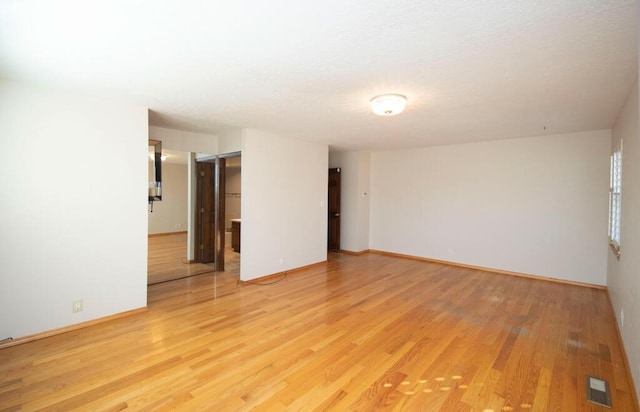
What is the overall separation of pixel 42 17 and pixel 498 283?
5.96 m

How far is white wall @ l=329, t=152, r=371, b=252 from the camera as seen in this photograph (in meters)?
6.95

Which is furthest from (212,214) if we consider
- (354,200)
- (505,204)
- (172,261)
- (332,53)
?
(505,204)

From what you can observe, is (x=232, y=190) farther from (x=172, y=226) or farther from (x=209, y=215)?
(x=209, y=215)

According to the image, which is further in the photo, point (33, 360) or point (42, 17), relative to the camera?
point (33, 360)

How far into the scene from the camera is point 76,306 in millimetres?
3021

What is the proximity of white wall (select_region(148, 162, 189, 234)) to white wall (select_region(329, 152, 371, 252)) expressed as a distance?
3.59 meters

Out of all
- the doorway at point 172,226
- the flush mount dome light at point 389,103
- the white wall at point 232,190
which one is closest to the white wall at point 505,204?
the flush mount dome light at point 389,103

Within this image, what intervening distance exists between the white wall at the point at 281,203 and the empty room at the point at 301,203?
5 centimetres

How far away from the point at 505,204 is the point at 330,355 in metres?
4.53

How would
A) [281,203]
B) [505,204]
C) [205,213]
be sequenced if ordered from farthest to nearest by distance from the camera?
[205,213] < [505,204] < [281,203]

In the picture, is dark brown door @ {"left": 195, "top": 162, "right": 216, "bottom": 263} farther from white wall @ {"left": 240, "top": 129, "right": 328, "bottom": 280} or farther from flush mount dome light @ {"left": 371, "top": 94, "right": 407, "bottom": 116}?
flush mount dome light @ {"left": 371, "top": 94, "right": 407, "bottom": 116}

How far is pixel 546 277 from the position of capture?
4.97m

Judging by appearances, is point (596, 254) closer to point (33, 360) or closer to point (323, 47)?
point (323, 47)

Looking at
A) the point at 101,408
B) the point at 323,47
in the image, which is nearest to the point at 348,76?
the point at 323,47
